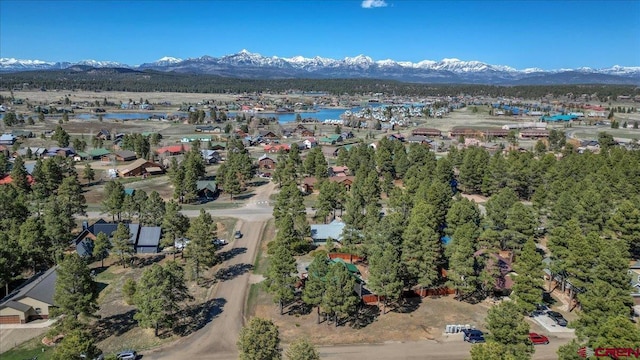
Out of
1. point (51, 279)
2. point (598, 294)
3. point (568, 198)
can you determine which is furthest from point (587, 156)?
point (51, 279)

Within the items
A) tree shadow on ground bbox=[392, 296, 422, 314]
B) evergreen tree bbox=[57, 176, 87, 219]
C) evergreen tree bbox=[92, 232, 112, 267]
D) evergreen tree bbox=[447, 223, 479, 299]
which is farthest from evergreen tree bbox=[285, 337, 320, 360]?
evergreen tree bbox=[57, 176, 87, 219]

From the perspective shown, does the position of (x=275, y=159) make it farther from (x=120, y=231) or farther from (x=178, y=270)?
(x=178, y=270)


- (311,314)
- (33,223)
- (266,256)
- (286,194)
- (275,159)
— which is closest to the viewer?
(311,314)

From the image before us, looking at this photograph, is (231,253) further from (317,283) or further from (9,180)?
(9,180)

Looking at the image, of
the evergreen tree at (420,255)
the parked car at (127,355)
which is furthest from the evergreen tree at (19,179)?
the evergreen tree at (420,255)

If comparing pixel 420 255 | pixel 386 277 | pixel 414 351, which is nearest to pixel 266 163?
pixel 420 255

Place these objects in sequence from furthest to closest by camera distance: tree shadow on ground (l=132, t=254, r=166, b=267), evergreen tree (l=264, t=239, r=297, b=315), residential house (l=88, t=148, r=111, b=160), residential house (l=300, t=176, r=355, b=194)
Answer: residential house (l=88, t=148, r=111, b=160) < residential house (l=300, t=176, r=355, b=194) < tree shadow on ground (l=132, t=254, r=166, b=267) < evergreen tree (l=264, t=239, r=297, b=315)

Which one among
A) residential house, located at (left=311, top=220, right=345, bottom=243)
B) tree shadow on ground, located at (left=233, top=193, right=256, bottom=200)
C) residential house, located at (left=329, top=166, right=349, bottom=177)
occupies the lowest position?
tree shadow on ground, located at (left=233, top=193, right=256, bottom=200)

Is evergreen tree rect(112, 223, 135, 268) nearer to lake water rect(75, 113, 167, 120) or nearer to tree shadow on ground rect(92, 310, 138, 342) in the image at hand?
tree shadow on ground rect(92, 310, 138, 342)
